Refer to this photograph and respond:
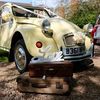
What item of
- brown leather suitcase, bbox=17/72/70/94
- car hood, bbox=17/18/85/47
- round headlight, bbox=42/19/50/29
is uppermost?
round headlight, bbox=42/19/50/29

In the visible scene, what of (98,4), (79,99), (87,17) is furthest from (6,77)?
(98,4)

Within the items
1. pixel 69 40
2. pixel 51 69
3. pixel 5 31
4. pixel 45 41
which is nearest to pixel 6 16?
pixel 5 31

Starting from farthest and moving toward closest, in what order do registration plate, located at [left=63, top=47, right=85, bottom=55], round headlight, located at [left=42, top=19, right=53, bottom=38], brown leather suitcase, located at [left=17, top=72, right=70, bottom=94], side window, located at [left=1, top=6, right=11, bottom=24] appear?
side window, located at [left=1, top=6, right=11, bottom=24]
round headlight, located at [left=42, top=19, right=53, bottom=38]
registration plate, located at [left=63, top=47, right=85, bottom=55]
brown leather suitcase, located at [left=17, top=72, right=70, bottom=94]

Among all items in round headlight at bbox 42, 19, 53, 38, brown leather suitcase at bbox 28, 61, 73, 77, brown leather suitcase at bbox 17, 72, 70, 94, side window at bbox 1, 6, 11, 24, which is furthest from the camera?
side window at bbox 1, 6, 11, 24

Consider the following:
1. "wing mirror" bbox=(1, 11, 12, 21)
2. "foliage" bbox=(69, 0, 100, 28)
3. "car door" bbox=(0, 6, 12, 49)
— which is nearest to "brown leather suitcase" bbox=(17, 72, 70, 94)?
"car door" bbox=(0, 6, 12, 49)

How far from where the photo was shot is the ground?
5.62 m

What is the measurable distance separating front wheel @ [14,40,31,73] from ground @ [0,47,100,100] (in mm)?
230

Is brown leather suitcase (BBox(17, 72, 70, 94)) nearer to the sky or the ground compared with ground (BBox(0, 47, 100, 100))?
nearer to the sky

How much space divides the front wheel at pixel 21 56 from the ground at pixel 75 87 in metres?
0.23

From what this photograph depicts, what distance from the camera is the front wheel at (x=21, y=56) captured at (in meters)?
6.90

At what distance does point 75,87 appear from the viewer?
6078 mm

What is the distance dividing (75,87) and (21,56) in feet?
5.46

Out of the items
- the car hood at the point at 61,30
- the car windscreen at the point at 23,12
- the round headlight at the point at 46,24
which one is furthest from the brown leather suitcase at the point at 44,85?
the car windscreen at the point at 23,12

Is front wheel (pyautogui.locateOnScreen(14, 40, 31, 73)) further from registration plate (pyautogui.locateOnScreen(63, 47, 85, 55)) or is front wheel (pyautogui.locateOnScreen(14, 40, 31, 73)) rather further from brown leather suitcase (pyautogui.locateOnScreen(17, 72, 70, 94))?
brown leather suitcase (pyautogui.locateOnScreen(17, 72, 70, 94))
